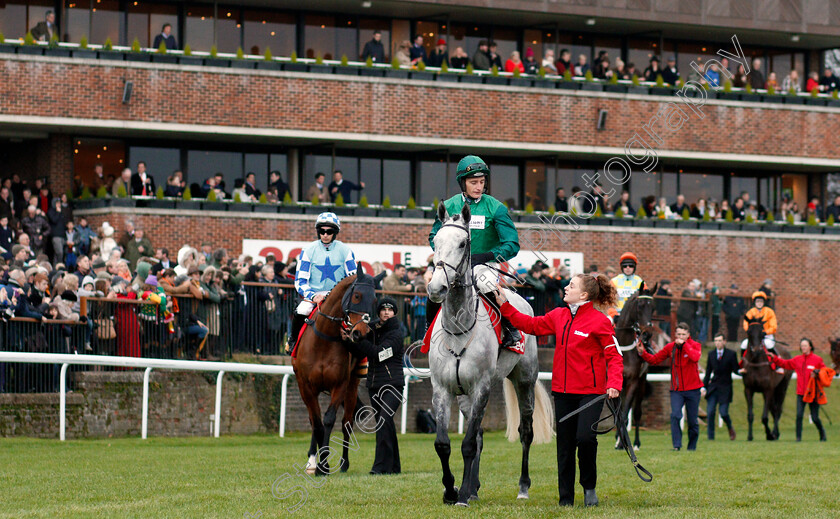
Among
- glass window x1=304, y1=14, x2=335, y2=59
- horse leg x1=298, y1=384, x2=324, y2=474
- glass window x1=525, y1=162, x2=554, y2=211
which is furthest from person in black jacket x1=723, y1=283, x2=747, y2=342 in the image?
horse leg x1=298, y1=384, x2=324, y2=474

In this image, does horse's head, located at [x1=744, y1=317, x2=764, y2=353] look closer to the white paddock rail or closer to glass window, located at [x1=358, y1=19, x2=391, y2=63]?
the white paddock rail

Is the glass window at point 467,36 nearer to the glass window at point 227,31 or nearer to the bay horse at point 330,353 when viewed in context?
the glass window at point 227,31

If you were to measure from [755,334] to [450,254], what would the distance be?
13.5 meters

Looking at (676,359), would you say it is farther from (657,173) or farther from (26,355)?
(657,173)

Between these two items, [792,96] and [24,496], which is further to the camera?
[792,96]

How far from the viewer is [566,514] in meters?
8.89

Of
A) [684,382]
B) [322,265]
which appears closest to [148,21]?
[684,382]

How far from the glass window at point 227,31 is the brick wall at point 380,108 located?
2466 millimetres

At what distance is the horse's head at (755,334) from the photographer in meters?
21.2

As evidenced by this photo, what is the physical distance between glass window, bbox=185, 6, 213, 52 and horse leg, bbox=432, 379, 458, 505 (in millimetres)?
24325

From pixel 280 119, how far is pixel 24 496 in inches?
860

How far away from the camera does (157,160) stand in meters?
31.8

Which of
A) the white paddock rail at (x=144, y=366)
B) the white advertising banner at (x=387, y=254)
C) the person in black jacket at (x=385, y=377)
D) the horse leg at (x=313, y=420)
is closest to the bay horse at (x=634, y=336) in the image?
the white paddock rail at (x=144, y=366)

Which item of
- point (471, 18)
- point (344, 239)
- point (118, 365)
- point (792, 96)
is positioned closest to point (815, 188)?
point (792, 96)
